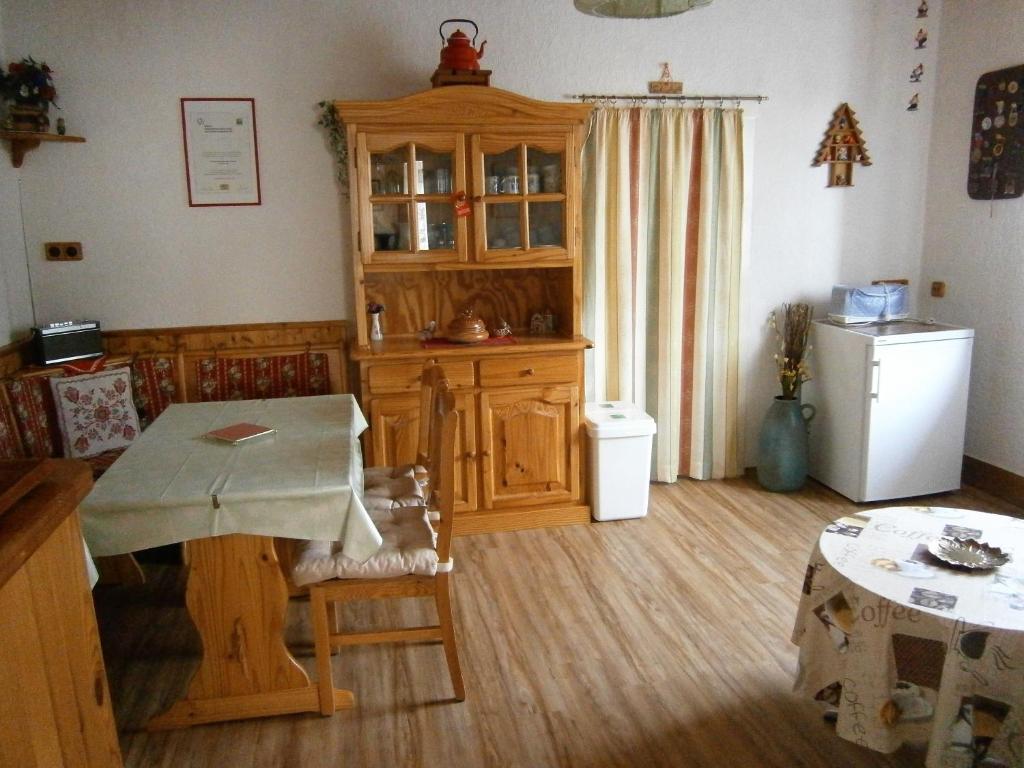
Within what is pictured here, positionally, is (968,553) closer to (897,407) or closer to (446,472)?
(446,472)

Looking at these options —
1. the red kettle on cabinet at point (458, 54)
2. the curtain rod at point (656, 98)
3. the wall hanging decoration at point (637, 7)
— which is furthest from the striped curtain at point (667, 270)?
the wall hanging decoration at point (637, 7)

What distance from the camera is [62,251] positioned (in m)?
3.53

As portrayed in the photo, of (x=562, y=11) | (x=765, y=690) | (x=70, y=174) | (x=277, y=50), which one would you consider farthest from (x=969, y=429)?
(x=70, y=174)

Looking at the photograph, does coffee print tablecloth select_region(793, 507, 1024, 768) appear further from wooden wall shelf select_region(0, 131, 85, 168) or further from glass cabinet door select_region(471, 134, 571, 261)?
wooden wall shelf select_region(0, 131, 85, 168)

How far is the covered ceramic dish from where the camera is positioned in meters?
3.57

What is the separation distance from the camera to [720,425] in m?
4.18

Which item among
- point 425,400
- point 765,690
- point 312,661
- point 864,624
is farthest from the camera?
point 425,400

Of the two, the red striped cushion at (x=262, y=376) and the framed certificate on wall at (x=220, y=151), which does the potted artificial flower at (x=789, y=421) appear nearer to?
the red striped cushion at (x=262, y=376)

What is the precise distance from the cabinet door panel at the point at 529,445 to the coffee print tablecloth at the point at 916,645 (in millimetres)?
1590

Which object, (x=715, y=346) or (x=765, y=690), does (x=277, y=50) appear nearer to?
(x=715, y=346)

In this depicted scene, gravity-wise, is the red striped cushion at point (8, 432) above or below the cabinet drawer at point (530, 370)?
below

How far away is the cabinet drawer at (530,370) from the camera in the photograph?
3521 millimetres

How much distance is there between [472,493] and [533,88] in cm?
196

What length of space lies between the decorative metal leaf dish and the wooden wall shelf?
3.62 m
